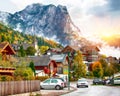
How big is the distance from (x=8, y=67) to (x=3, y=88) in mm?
19944

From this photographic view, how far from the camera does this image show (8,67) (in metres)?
57.8

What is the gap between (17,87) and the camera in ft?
139

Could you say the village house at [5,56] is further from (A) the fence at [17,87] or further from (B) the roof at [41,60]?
(B) the roof at [41,60]

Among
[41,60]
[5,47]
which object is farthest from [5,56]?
[41,60]

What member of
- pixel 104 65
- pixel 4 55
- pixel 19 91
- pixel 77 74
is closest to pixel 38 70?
pixel 77 74

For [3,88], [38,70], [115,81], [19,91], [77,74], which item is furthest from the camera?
[77,74]

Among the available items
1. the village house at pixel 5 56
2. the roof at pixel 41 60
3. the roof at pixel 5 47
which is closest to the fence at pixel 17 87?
the village house at pixel 5 56

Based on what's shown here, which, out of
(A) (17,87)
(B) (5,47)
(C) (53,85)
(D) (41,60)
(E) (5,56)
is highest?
(D) (41,60)

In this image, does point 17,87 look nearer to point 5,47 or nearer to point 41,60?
point 5,47

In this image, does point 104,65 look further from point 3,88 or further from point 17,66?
point 3,88

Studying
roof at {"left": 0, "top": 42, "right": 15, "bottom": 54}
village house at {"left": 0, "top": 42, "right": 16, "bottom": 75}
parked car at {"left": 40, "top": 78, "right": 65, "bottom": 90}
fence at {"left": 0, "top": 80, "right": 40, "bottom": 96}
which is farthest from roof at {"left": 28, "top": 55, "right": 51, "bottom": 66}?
fence at {"left": 0, "top": 80, "right": 40, "bottom": 96}

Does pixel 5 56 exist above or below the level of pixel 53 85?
above

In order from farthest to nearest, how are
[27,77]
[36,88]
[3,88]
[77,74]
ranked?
[77,74] < [27,77] < [36,88] < [3,88]

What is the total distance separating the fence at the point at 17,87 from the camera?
38312 millimetres
